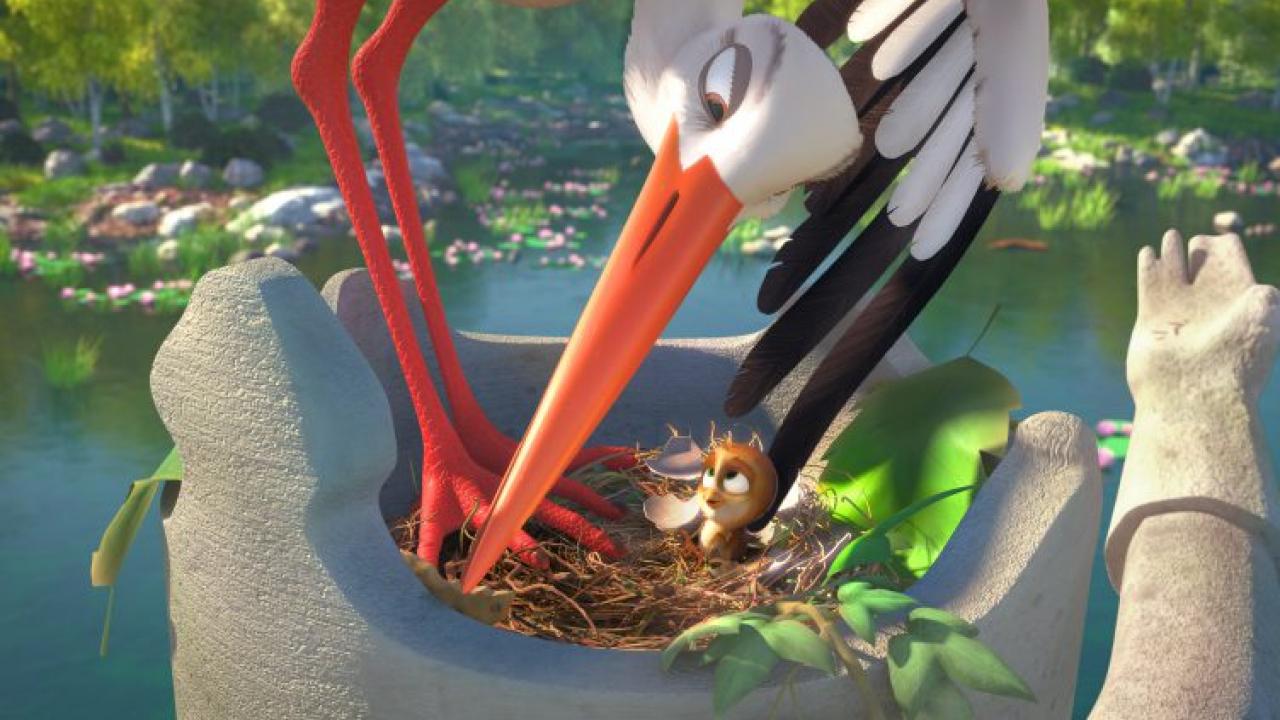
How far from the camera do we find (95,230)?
5.25m

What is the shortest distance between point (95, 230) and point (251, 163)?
163 centimetres

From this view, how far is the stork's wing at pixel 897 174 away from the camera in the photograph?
112 cm

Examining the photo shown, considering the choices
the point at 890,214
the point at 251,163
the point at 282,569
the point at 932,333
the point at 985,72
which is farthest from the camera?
the point at 251,163

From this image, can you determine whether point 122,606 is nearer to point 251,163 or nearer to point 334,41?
point 334,41

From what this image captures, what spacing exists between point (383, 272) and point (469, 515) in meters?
0.24

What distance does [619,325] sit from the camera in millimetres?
1016

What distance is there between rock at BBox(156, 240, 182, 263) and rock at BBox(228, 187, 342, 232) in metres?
0.43

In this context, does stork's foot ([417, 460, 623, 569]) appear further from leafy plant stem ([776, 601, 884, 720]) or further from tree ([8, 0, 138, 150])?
tree ([8, 0, 138, 150])

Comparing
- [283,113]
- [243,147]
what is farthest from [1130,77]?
[243,147]

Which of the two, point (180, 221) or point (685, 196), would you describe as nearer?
point (685, 196)

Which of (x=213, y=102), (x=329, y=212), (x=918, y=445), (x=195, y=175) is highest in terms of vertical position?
(x=918, y=445)

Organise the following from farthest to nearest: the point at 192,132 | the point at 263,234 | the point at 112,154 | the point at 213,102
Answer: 1. the point at 213,102
2. the point at 192,132
3. the point at 112,154
4. the point at 263,234

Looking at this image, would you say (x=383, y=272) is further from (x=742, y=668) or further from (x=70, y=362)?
(x=70, y=362)

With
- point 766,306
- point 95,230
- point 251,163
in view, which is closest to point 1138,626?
point 766,306
